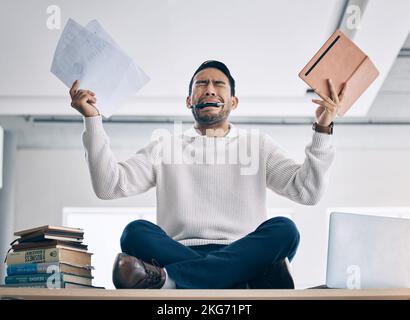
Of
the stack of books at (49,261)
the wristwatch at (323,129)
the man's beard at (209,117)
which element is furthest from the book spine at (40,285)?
the wristwatch at (323,129)

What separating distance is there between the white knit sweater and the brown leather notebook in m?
0.14

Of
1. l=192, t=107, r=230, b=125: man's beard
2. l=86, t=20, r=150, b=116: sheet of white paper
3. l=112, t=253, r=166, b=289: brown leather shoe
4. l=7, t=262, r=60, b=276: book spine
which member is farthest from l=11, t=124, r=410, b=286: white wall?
l=112, t=253, r=166, b=289: brown leather shoe

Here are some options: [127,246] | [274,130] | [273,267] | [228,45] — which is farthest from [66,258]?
[274,130]

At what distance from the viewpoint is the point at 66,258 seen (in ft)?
6.14

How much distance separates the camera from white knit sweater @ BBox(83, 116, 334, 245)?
196 centimetres

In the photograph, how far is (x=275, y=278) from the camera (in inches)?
71.6

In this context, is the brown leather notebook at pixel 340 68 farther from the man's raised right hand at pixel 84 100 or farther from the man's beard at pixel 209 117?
the man's raised right hand at pixel 84 100

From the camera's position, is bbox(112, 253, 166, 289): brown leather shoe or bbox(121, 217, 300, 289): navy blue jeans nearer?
bbox(112, 253, 166, 289): brown leather shoe

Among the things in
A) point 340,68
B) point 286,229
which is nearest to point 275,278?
point 286,229

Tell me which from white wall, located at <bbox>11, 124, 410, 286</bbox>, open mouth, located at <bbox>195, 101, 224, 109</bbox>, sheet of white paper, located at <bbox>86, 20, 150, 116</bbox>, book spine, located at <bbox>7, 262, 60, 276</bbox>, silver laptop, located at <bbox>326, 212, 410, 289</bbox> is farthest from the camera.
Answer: white wall, located at <bbox>11, 124, 410, 286</bbox>

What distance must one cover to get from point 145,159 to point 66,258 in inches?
16.6

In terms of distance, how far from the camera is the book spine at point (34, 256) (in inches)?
72.9

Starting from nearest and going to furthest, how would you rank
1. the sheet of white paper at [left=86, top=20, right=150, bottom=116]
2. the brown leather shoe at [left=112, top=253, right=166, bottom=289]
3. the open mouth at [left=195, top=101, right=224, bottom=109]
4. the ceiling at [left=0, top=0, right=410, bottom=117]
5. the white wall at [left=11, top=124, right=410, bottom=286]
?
the brown leather shoe at [left=112, top=253, right=166, bottom=289], the sheet of white paper at [left=86, top=20, right=150, bottom=116], the open mouth at [left=195, top=101, right=224, bottom=109], the ceiling at [left=0, top=0, right=410, bottom=117], the white wall at [left=11, top=124, right=410, bottom=286]

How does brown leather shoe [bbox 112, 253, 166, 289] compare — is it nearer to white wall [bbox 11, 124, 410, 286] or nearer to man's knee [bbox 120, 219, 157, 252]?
man's knee [bbox 120, 219, 157, 252]
